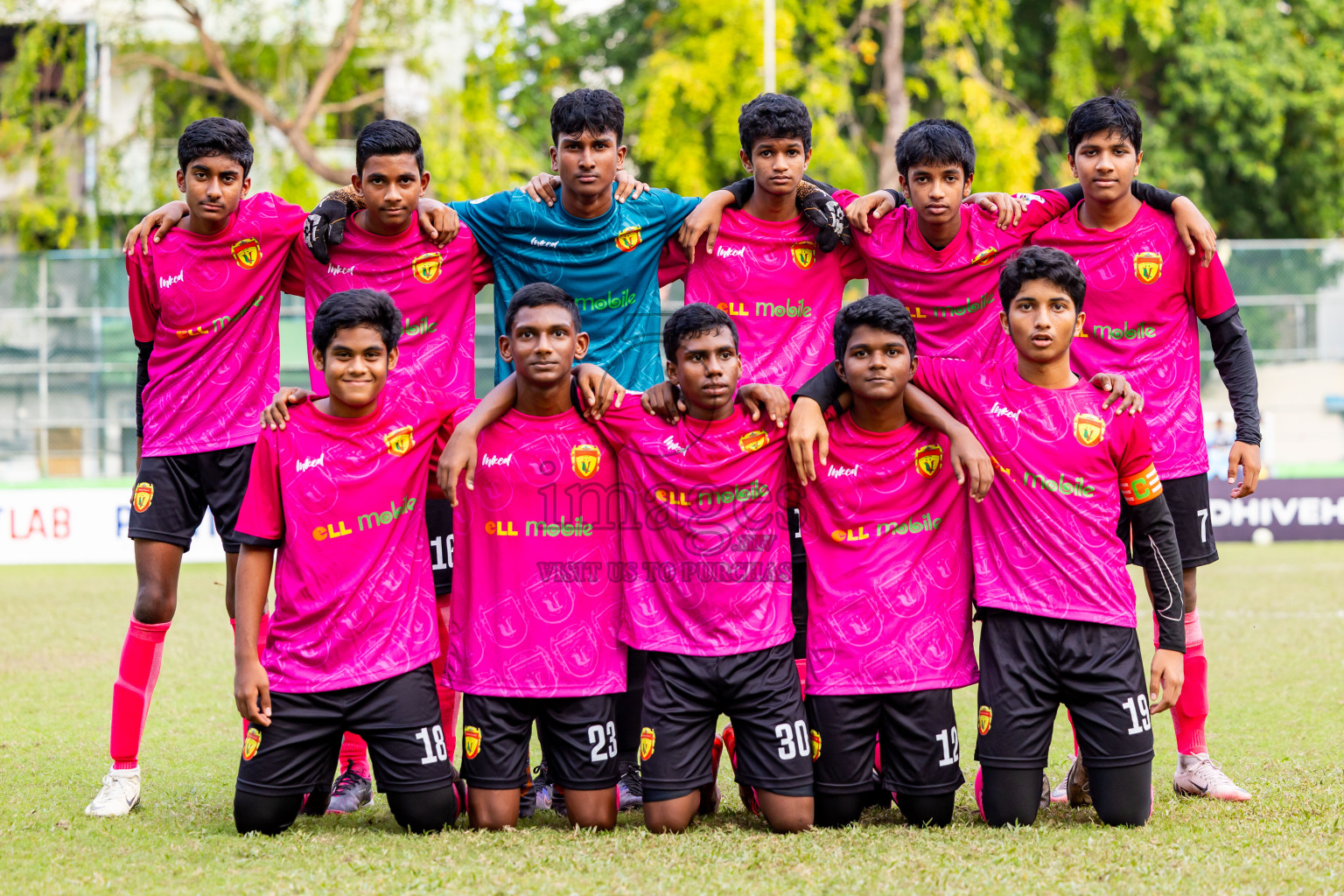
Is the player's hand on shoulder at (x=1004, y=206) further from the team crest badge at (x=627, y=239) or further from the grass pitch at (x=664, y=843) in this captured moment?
the grass pitch at (x=664, y=843)

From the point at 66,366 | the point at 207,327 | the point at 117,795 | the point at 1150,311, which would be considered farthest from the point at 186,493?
the point at 66,366

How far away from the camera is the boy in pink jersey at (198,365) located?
14.5 feet

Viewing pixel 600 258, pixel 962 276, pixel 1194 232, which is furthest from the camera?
pixel 600 258

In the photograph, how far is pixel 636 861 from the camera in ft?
11.3

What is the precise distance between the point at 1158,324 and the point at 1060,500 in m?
0.90

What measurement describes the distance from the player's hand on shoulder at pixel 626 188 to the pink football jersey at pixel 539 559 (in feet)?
3.23

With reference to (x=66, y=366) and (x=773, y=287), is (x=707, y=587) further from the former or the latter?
(x=66, y=366)

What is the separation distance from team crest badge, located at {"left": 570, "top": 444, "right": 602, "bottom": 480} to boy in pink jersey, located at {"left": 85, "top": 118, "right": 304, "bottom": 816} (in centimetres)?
126

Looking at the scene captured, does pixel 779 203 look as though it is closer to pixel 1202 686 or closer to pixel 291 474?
pixel 291 474

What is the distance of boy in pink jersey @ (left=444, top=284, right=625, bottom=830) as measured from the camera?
12.9 feet

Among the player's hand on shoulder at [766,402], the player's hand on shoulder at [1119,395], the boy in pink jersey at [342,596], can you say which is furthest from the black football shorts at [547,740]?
the player's hand on shoulder at [1119,395]

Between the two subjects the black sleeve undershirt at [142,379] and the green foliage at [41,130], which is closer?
the black sleeve undershirt at [142,379]

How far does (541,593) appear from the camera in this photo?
13.2 ft

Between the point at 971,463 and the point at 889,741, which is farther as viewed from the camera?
the point at 889,741
